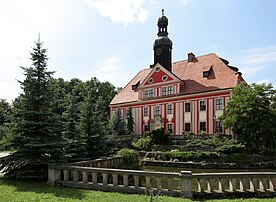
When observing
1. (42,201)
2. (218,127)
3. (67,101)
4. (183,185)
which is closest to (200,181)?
(183,185)

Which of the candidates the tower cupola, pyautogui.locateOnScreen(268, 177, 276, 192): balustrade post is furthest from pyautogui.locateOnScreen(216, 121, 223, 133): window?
pyautogui.locateOnScreen(268, 177, 276, 192): balustrade post

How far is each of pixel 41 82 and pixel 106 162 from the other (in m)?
5.02

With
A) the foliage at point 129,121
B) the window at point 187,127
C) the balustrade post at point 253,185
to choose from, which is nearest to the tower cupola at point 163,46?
the foliage at point 129,121

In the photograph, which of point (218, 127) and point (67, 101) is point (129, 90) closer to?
point (218, 127)

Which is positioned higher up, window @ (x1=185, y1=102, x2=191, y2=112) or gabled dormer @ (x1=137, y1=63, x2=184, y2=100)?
gabled dormer @ (x1=137, y1=63, x2=184, y2=100)

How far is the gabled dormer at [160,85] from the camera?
36653 millimetres

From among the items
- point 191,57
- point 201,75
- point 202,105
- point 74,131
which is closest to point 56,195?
point 74,131

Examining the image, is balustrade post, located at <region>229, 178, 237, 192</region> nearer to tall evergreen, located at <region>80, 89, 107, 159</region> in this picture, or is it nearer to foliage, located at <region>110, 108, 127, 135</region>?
tall evergreen, located at <region>80, 89, 107, 159</region>

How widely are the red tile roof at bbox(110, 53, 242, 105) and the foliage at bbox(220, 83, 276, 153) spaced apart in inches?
199

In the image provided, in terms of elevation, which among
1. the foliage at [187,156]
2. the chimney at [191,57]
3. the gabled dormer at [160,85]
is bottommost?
the foliage at [187,156]

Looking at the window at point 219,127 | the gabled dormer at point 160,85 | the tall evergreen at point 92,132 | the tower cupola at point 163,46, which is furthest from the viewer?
the tower cupola at point 163,46

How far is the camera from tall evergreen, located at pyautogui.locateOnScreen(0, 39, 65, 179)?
10586 millimetres

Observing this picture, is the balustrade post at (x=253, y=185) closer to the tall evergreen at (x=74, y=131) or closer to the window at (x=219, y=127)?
the tall evergreen at (x=74, y=131)

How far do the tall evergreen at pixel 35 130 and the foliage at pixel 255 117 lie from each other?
20.0 meters
